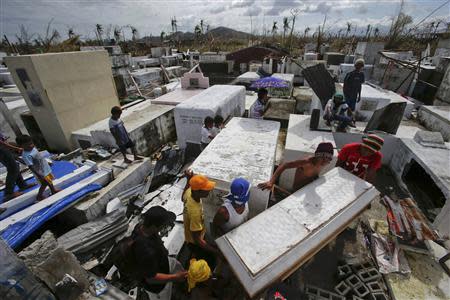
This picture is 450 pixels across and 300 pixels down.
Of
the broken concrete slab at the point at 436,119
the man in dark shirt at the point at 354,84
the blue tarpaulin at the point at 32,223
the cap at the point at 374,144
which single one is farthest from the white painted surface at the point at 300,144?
the blue tarpaulin at the point at 32,223

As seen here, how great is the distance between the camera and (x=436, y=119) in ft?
21.5

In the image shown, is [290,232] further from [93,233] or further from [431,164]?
[431,164]

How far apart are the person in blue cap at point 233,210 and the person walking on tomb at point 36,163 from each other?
3795mm

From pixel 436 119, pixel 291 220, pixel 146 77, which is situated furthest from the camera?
pixel 146 77

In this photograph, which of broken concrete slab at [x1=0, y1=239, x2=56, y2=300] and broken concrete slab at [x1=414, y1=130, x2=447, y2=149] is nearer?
broken concrete slab at [x1=0, y1=239, x2=56, y2=300]

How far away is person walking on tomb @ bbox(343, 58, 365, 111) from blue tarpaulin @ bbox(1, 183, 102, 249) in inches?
310

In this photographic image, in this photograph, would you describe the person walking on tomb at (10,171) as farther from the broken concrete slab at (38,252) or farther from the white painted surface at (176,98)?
the white painted surface at (176,98)

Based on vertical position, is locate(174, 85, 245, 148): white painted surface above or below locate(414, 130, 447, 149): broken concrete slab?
above

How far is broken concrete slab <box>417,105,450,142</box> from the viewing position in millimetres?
6177

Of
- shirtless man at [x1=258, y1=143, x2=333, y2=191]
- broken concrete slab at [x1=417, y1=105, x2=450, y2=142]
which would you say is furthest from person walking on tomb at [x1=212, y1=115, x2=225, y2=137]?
broken concrete slab at [x1=417, y1=105, x2=450, y2=142]

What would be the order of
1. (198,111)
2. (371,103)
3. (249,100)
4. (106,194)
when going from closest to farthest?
(106,194) < (198,111) < (371,103) < (249,100)

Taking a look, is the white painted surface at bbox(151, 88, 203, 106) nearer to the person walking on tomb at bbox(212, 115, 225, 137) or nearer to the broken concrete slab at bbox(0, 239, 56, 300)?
the person walking on tomb at bbox(212, 115, 225, 137)

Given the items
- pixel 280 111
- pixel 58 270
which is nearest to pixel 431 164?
pixel 280 111

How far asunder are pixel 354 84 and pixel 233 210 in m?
6.16
